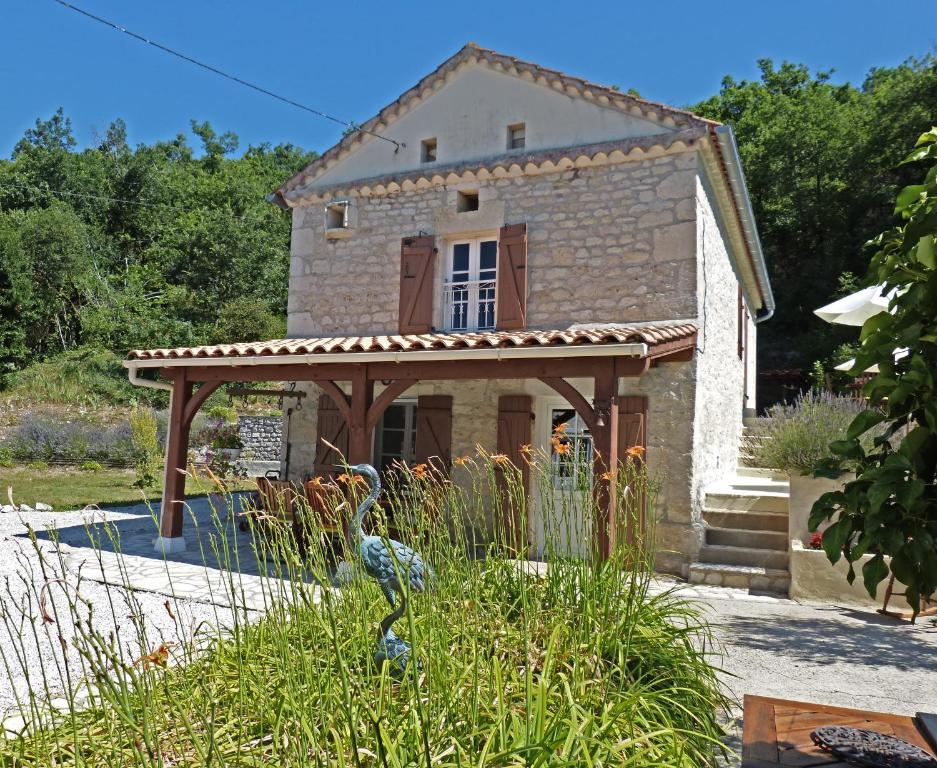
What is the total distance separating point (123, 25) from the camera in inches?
231

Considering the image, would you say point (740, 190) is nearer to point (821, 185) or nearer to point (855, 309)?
point (855, 309)

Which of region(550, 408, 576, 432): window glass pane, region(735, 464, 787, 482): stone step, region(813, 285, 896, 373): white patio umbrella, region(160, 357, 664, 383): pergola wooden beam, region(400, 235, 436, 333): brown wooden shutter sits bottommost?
region(735, 464, 787, 482): stone step

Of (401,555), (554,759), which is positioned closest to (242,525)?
(401,555)

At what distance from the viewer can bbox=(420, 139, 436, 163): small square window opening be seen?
29.6 ft

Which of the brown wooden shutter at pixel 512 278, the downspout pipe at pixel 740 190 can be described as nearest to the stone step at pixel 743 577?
the brown wooden shutter at pixel 512 278

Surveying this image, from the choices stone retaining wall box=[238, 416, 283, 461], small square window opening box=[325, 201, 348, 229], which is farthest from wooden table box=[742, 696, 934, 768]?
stone retaining wall box=[238, 416, 283, 461]

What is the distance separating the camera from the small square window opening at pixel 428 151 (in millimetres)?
9008

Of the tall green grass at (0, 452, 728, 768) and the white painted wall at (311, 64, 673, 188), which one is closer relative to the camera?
the tall green grass at (0, 452, 728, 768)

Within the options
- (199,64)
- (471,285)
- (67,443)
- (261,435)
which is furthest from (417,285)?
(67,443)

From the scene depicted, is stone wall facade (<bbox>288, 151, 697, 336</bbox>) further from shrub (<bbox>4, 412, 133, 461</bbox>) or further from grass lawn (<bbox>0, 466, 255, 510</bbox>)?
shrub (<bbox>4, 412, 133, 461</bbox>)

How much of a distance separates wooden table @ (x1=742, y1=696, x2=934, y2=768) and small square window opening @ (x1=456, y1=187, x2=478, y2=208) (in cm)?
724

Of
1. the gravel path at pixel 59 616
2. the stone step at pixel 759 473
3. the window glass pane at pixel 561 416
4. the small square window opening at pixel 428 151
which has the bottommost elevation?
the gravel path at pixel 59 616

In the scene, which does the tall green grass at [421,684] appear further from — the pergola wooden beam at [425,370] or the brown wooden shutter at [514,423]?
the brown wooden shutter at [514,423]

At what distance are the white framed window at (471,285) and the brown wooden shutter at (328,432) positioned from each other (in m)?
1.83
